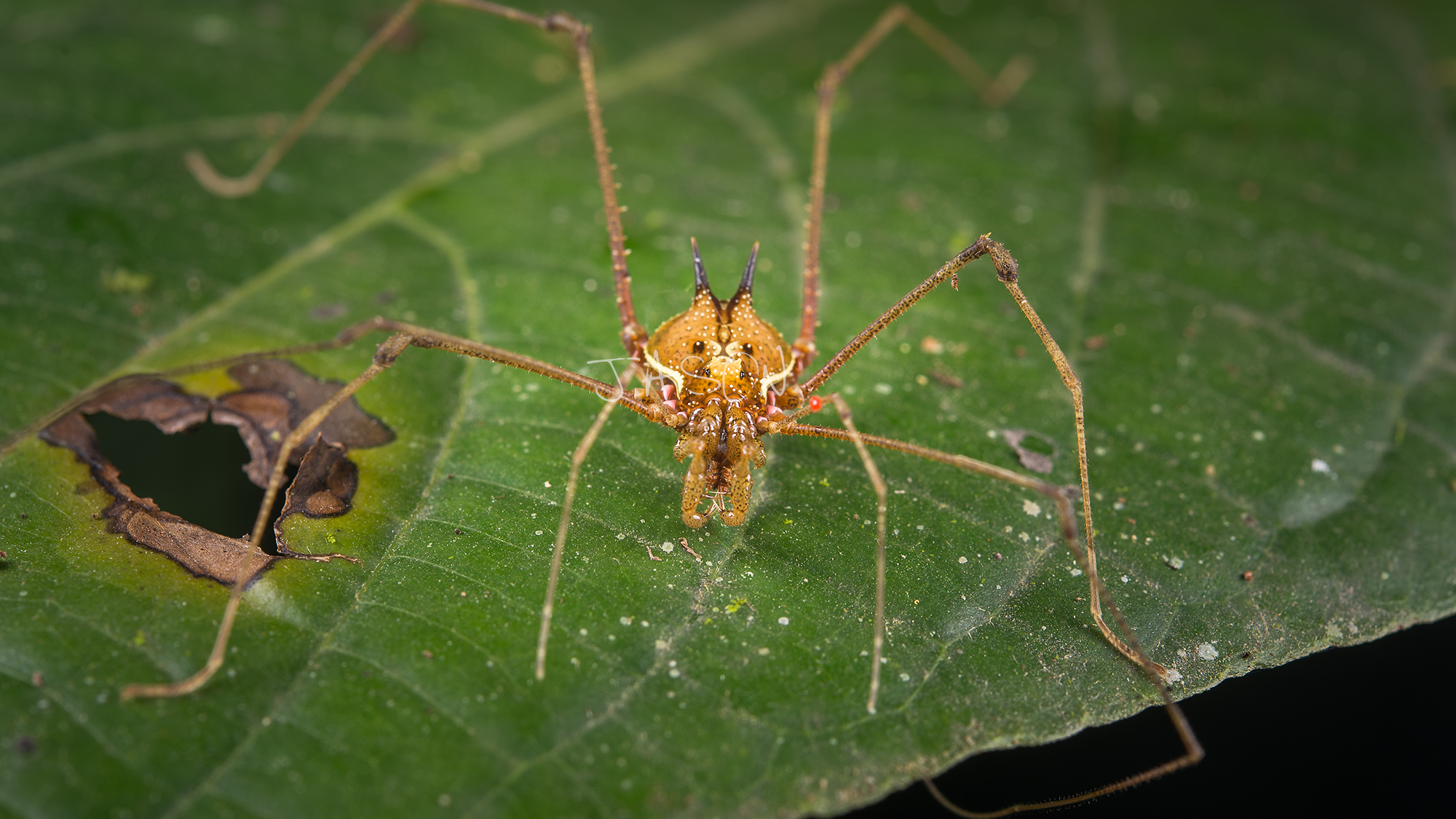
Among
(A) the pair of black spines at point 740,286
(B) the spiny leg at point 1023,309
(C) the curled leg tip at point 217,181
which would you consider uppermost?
(C) the curled leg tip at point 217,181

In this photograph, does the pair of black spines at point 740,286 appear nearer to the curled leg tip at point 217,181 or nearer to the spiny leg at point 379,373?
the spiny leg at point 379,373

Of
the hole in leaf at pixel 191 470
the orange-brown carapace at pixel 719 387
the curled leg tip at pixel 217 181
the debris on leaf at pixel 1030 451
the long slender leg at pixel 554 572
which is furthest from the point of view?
the curled leg tip at pixel 217 181

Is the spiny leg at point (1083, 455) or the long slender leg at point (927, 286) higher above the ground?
the long slender leg at point (927, 286)

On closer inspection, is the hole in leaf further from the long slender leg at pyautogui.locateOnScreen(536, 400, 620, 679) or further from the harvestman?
the long slender leg at pyautogui.locateOnScreen(536, 400, 620, 679)

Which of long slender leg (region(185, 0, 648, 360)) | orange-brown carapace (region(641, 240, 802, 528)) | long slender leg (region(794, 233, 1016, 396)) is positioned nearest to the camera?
orange-brown carapace (region(641, 240, 802, 528))

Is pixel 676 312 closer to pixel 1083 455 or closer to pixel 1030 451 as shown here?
pixel 1030 451

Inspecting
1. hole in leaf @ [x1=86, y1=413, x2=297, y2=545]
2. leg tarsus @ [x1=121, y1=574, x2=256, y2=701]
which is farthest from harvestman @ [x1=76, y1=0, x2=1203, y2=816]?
hole in leaf @ [x1=86, y1=413, x2=297, y2=545]

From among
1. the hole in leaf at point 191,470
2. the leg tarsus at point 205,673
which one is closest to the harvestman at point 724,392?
the leg tarsus at point 205,673

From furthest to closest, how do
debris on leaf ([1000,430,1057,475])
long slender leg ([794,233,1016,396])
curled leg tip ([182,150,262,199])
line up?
curled leg tip ([182,150,262,199])
debris on leaf ([1000,430,1057,475])
long slender leg ([794,233,1016,396])
